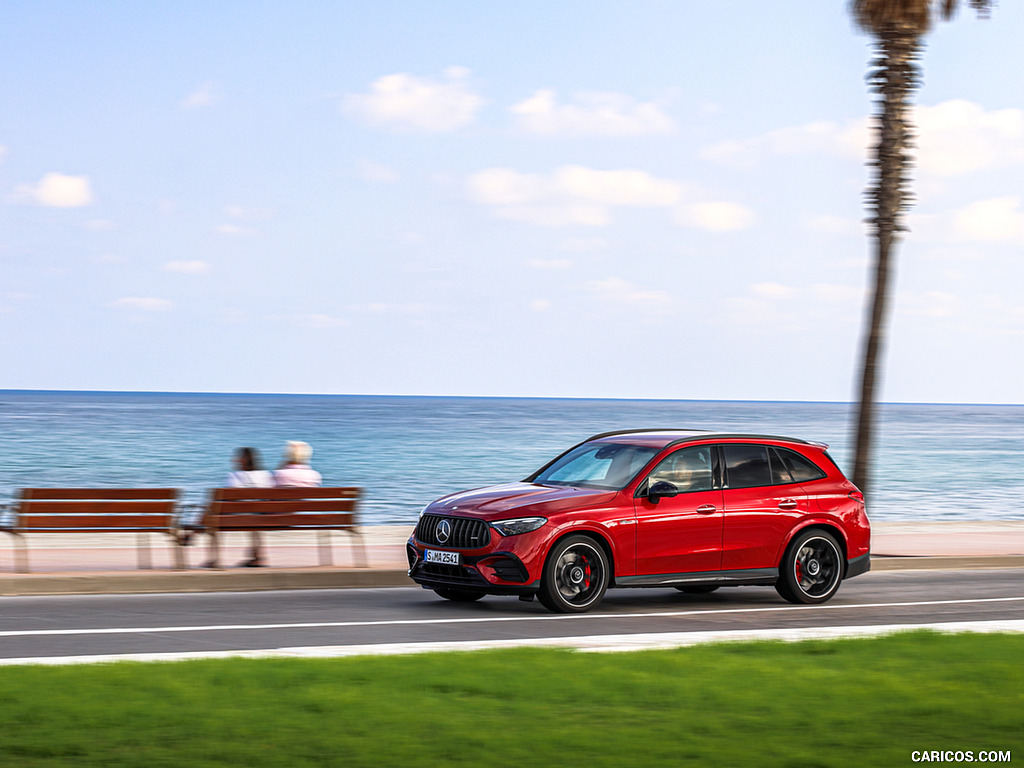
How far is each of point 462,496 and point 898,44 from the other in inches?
412

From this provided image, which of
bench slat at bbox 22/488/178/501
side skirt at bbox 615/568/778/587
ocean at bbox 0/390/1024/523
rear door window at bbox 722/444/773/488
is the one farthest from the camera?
ocean at bbox 0/390/1024/523

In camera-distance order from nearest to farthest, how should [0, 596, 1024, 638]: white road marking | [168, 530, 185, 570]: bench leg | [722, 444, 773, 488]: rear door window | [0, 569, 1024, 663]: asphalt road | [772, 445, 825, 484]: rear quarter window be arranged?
1. [0, 569, 1024, 663]: asphalt road
2. [0, 596, 1024, 638]: white road marking
3. [722, 444, 773, 488]: rear door window
4. [772, 445, 825, 484]: rear quarter window
5. [168, 530, 185, 570]: bench leg

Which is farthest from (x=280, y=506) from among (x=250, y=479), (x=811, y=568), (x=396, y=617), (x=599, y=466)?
(x=811, y=568)

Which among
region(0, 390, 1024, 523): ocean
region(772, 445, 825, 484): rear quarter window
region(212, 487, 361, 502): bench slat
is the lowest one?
region(0, 390, 1024, 523): ocean

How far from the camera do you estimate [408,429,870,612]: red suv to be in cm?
1178

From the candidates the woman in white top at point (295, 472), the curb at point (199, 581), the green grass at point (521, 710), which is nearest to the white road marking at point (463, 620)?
the green grass at point (521, 710)

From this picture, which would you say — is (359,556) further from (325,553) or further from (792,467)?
(792,467)

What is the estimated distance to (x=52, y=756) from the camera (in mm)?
5484

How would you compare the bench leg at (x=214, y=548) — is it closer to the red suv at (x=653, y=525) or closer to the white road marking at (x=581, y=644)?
the red suv at (x=653, y=525)

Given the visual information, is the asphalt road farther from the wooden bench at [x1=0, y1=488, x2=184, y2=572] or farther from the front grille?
the wooden bench at [x1=0, y1=488, x2=184, y2=572]

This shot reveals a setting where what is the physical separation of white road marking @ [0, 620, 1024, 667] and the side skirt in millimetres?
1502

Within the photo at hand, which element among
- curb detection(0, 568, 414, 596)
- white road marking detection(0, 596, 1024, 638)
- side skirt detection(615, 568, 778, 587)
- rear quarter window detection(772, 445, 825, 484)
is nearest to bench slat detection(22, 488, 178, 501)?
curb detection(0, 568, 414, 596)

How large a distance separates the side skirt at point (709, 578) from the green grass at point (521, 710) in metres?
3.41

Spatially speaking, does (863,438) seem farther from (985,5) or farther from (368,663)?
(368,663)
